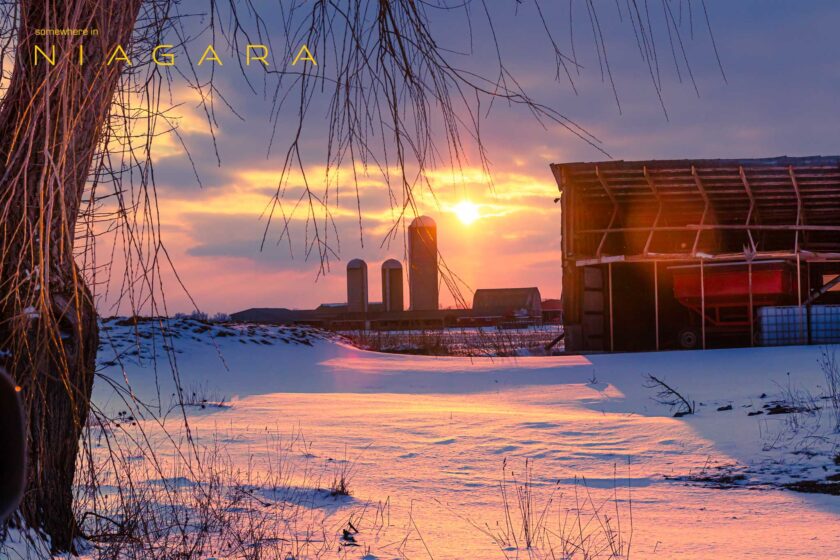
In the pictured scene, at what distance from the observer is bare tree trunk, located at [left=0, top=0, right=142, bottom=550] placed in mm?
3260

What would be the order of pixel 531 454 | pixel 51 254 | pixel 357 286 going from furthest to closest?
pixel 357 286 < pixel 531 454 < pixel 51 254

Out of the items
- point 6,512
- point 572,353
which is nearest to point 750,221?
point 572,353

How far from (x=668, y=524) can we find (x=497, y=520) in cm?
115

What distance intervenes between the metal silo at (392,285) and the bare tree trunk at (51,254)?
111 ft

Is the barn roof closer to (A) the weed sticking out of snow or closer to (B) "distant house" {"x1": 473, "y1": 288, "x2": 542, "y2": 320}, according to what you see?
(A) the weed sticking out of snow

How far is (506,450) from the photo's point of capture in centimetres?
825

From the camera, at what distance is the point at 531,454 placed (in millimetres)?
8055

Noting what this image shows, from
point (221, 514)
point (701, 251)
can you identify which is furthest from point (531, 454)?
point (701, 251)

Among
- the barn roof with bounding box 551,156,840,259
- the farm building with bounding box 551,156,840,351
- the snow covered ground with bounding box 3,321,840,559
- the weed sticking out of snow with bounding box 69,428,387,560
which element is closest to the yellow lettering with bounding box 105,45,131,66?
the snow covered ground with bounding box 3,321,840,559

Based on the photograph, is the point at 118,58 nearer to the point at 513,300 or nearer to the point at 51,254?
the point at 51,254

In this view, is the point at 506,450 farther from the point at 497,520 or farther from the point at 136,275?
the point at 136,275

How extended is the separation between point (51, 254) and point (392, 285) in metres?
35.4

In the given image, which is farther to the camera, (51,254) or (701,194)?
(701,194)

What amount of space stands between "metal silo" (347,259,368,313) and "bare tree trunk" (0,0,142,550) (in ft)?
118
